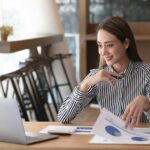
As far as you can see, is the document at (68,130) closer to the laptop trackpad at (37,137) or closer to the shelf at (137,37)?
the laptop trackpad at (37,137)

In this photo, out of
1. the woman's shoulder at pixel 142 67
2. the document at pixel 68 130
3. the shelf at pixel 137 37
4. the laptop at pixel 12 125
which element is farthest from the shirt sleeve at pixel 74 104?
the shelf at pixel 137 37

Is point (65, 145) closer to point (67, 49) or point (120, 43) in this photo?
point (120, 43)

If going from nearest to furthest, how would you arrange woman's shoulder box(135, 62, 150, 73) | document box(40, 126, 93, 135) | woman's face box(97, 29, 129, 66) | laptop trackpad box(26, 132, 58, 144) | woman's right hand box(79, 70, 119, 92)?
laptop trackpad box(26, 132, 58, 144) → document box(40, 126, 93, 135) → woman's right hand box(79, 70, 119, 92) → woman's face box(97, 29, 129, 66) → woman's shoulder box(135, 62, 150, 73)

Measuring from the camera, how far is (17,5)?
5289 millimetres

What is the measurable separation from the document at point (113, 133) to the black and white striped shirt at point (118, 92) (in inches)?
16.1

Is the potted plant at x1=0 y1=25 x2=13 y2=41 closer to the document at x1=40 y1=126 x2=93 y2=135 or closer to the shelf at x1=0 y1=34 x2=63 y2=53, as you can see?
the shelf at x1=0 y1=34 x2=63 y2=53

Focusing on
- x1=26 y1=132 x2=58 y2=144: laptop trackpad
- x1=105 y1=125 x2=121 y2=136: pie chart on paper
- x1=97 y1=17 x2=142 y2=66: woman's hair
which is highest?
x1=97 y1=17 x2=142 y2=66: woman's hair

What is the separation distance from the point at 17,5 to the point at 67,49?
39.5 inches

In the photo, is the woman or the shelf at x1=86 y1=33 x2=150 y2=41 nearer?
the woman

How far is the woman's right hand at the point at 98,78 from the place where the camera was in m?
2.08

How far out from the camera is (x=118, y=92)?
7.34 feet

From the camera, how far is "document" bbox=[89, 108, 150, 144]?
170 centimetres

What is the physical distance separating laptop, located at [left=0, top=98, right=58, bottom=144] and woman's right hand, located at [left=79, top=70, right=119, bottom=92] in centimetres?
46

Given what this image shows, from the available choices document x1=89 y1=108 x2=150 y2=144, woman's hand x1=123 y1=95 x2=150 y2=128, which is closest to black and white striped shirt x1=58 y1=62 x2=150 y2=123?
woman's hand x1=123 y1=95 x2=150 y2=128
